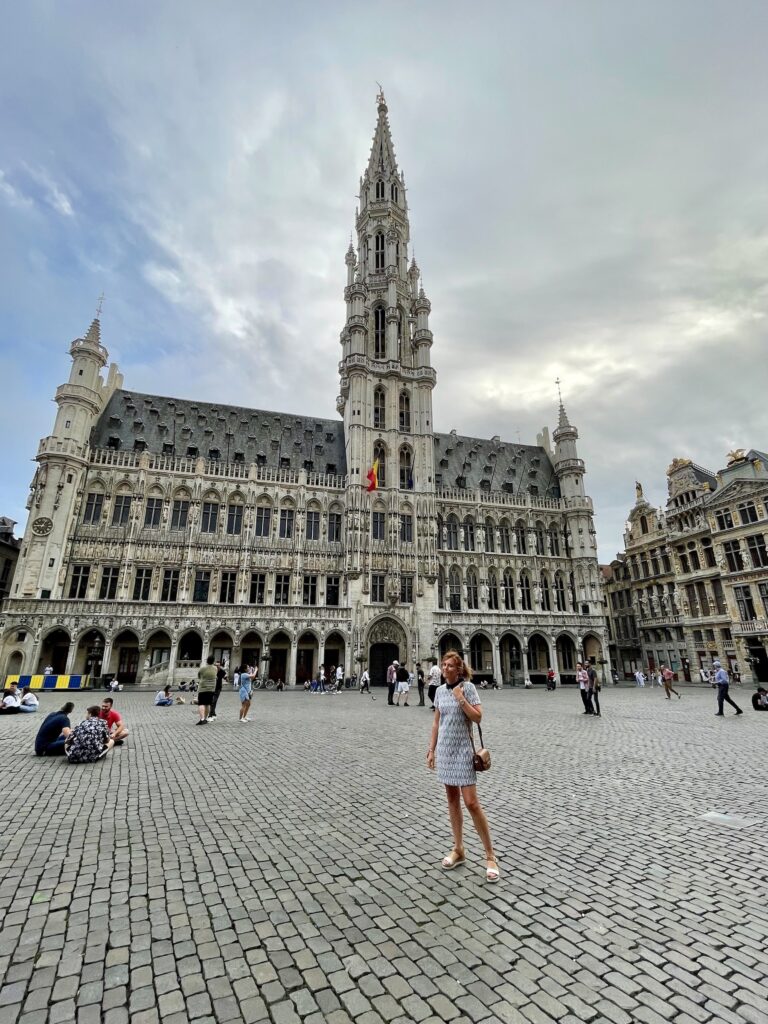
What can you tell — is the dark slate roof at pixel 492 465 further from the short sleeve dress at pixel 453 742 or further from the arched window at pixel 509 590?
the short sleeve dress at pixel 453 742

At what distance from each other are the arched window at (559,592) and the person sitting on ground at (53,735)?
42808mm

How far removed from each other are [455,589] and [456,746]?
128 feet

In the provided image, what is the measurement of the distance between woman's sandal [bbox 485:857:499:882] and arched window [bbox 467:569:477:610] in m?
39.4

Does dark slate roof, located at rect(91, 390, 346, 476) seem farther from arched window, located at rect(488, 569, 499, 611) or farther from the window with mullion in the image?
arched window, located at rect(488, 569, 499, 611)

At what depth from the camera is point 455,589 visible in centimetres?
4322

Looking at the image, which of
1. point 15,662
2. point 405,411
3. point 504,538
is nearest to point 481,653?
point 504,538

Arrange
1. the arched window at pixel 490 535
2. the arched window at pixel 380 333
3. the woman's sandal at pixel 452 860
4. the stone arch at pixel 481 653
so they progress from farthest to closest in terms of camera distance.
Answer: the arched window at pixel 380 333 → the arched window at pixel 490 535 → the stone arch at pixel 481 653 → the woman's sandal at pixel 452 860

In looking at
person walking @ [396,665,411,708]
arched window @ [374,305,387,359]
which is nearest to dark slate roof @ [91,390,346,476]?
arched window @ [374,305,387,359]

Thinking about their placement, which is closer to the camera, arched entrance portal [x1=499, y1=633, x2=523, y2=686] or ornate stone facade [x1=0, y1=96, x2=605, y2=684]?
ornate stone facade [x1=0, y1=96, x2=605, y2=684]

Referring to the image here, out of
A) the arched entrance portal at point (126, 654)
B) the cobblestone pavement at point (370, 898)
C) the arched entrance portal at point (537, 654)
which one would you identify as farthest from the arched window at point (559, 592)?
the cobblestone pavement at point (370, 898)

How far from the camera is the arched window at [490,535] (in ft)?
150

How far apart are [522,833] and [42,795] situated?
684 cm

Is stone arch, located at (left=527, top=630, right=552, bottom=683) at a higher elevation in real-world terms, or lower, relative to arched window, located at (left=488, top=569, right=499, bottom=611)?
lower

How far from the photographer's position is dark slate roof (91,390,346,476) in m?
40.1
